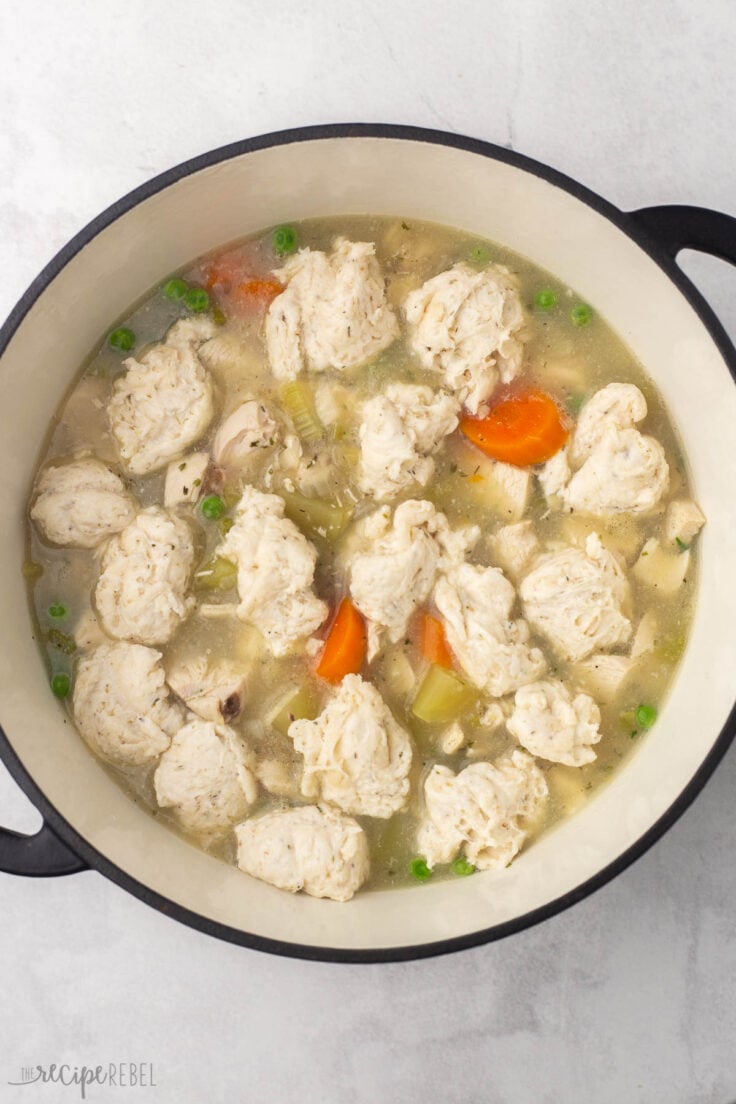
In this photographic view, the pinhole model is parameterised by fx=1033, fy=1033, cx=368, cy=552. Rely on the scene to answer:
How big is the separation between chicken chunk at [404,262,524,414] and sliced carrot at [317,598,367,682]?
652mm

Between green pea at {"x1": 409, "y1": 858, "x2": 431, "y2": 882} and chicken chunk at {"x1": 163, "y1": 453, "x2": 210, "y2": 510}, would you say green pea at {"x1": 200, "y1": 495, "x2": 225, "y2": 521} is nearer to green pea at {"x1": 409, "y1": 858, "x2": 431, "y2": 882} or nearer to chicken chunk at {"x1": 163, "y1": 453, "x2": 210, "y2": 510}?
chicken chunk at {"x1": 163, "y1": 453, "x2": 210, "y2": 510}

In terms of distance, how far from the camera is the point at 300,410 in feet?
9.12

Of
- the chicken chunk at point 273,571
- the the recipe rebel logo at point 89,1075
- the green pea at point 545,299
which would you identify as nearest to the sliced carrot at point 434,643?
the chicken chunk at point 273,571

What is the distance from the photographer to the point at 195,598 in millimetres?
2793

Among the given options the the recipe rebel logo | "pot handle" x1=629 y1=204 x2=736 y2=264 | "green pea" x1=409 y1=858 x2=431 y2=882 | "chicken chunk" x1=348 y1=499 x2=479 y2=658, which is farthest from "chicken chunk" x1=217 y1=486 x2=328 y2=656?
the the recipe rebel logo

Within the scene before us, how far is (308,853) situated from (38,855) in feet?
2.23

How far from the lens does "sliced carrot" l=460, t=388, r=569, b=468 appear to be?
9.17 ft

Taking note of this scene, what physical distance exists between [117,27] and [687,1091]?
343cm

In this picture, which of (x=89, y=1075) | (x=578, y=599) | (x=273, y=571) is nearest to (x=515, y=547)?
(x=578, y=599)

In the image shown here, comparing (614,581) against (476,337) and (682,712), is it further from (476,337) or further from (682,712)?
(476,337)

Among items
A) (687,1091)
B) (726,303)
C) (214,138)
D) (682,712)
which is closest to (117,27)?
(214,138)

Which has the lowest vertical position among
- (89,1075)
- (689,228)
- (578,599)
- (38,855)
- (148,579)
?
(89,1075)

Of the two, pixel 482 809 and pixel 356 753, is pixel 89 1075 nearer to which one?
pixel 356 753

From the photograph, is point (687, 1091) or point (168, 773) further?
point (687, 1091)
